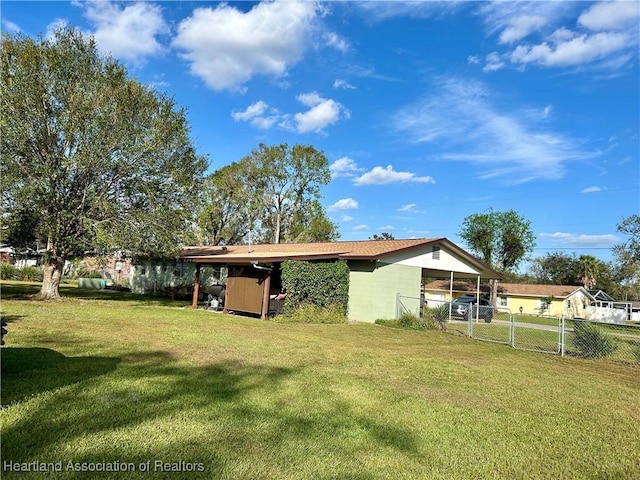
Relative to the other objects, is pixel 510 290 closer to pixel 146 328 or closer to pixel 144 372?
pixel 146 328

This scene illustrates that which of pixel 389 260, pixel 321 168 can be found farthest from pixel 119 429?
pixel 321 168

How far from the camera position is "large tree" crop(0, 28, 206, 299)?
1522cm

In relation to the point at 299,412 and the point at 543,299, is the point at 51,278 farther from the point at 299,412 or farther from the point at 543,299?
the point at 543,299

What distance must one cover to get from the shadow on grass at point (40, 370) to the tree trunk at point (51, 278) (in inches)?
467

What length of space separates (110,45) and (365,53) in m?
10.2

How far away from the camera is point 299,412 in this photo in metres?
4.76

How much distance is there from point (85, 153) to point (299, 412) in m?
14.7

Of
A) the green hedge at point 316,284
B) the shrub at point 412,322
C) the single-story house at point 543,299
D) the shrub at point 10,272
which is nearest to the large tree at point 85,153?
the green hedge at point 316,284

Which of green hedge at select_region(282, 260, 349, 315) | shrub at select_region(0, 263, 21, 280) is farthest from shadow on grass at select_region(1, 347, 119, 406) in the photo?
shrub at select_region(0, 263, 21, 280)

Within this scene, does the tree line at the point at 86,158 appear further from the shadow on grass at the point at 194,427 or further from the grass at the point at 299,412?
the shadow on grass at the point at 194,427

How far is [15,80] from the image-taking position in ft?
48.7

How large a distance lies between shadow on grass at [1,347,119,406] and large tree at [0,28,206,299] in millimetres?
9682

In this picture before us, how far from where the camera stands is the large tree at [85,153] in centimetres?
1522

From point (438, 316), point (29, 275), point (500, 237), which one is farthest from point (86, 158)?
point (500, 237)
